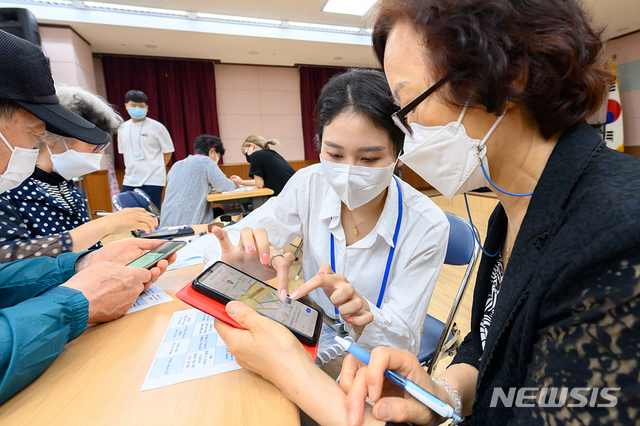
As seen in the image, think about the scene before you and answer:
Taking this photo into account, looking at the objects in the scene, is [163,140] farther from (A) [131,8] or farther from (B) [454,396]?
(B) [454,396]

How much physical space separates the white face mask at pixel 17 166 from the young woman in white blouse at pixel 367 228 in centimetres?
63

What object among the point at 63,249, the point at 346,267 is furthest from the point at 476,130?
the point at 63,249

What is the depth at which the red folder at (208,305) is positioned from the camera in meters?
0.59

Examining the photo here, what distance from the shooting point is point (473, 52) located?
1.79 ft

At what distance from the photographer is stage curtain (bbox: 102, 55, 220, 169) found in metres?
5.46

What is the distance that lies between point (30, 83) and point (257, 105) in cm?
599

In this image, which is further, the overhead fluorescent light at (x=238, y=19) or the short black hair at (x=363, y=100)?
the overhead fluorescent light at (x=238, y=19)

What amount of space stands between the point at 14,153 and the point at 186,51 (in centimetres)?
541

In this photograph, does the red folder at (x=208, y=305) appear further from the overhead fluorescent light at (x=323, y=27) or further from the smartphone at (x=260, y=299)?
the overhead fluorescent light at (x=323, y=27)

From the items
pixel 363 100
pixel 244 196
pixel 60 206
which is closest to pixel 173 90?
pixel 244 196

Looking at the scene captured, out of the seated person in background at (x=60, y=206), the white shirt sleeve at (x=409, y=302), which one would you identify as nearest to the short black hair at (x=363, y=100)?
the white shirt sleeve at (x=409, y=302)

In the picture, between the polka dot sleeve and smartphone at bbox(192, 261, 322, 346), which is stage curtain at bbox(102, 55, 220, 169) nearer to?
the polka dot sleeve

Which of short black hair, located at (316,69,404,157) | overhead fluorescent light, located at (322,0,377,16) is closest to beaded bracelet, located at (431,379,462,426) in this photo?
short black hair, located at (316,69,404,157)

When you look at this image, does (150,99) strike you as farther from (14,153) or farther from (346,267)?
(346,267)
